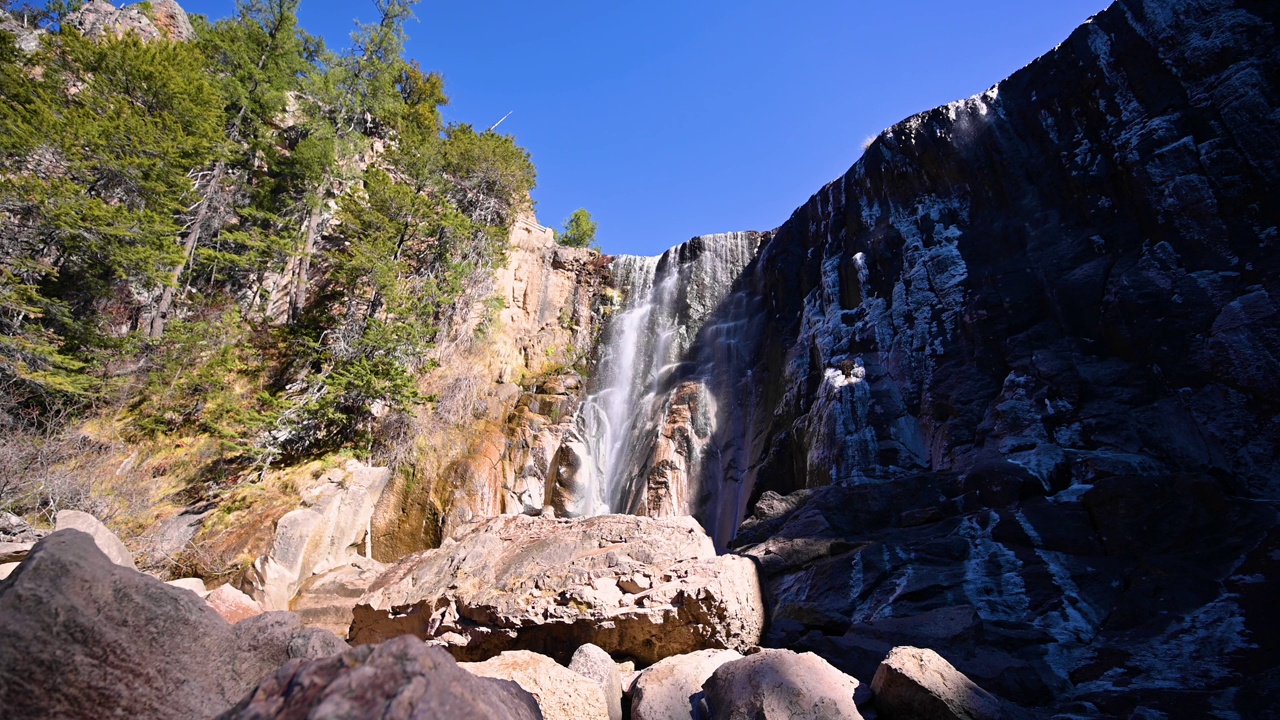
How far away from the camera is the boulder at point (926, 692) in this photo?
4094 millimetres

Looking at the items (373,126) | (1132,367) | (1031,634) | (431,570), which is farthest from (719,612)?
(373,126)

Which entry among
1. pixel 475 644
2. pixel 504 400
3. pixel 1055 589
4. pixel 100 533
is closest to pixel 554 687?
pixel 475 644

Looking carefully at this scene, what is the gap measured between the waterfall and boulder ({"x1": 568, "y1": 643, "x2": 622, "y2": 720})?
874 centimetres

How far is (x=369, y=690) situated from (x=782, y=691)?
350 centimetres

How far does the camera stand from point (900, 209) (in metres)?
14.7

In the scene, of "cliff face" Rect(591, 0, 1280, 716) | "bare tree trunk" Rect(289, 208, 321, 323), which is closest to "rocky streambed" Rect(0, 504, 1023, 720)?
"cliff face" Rect(591, 0, 1280, 716)

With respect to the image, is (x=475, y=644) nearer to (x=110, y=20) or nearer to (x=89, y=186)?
(x=89, y=186)

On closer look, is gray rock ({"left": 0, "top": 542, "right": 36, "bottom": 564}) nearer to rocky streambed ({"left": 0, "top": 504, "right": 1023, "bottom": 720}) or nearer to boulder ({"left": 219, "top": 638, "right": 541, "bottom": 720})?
rocky streambed ({"left": 0, "top": 504, "right": 1023, "bottom": 720})

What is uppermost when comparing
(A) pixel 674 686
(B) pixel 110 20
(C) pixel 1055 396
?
(B) pixel 110 20

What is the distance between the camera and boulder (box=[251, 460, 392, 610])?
35.9 ft

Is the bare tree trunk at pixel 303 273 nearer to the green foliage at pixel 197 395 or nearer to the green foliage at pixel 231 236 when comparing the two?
the green foliage at pixel 231 236

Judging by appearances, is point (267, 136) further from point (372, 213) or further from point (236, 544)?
point (236, 544)

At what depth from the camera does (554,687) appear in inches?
192

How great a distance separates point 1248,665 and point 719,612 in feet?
15.1
